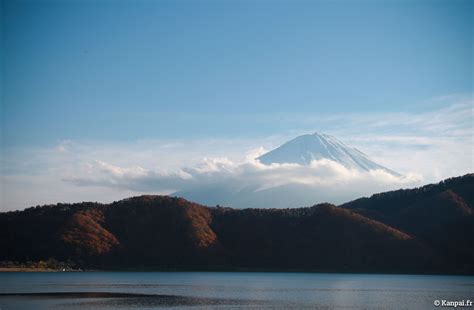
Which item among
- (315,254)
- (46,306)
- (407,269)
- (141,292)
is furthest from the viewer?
(315,254)

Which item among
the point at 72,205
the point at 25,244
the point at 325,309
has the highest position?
the point at 72,205

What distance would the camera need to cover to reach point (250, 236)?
15900 cm

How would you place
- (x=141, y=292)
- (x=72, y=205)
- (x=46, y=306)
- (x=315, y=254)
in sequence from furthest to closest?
1. (x=72, y=205)
2. (x=315, y=254)
3. (x=141, y=292)
4. (x=46, y=306)

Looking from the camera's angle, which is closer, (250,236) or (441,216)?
(441,216)

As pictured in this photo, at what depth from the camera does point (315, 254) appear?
486ft

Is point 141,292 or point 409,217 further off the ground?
point 409,217

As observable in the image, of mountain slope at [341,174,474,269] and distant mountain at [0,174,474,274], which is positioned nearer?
mountain slope at [341,174,474,269]

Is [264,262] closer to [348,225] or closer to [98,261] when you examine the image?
[348,225]

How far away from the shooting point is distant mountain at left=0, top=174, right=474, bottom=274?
456 ft

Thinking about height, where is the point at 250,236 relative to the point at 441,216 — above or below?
below

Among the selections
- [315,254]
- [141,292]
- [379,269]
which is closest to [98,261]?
[315,254]

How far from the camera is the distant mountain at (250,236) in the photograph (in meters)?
139

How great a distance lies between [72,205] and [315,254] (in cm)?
6316

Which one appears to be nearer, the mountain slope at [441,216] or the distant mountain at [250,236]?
the mountain slope at [441,216]
